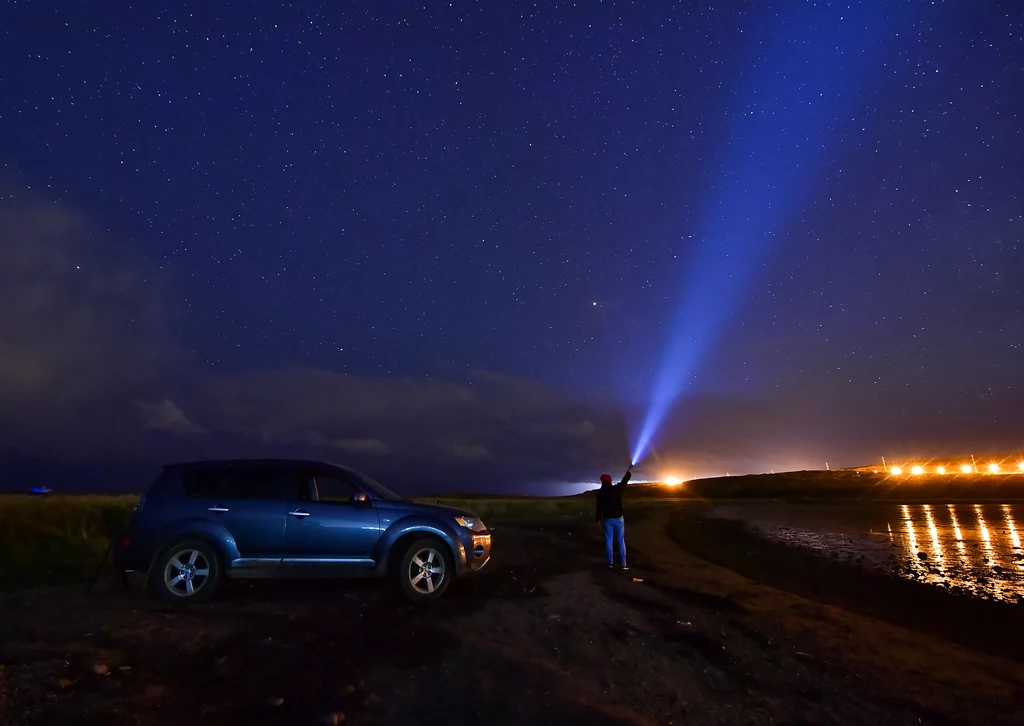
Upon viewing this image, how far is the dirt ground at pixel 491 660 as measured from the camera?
15.4 feet

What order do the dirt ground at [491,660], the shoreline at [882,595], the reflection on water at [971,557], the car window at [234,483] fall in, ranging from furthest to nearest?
the reflection on water at [971,557] < the car window at [234,483] < the shoreline at [882,595] < the dirt ground at [491,660]

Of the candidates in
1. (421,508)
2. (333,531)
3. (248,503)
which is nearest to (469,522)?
(421,508)

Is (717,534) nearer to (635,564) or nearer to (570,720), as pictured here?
(635,564)

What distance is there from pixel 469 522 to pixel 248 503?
3353mm

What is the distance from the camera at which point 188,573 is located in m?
8.33

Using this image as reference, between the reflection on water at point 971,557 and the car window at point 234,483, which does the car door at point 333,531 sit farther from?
the reflection on water at point 971,557

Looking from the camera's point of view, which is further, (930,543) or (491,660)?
(930,543)

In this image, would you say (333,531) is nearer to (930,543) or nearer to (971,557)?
(971,557)

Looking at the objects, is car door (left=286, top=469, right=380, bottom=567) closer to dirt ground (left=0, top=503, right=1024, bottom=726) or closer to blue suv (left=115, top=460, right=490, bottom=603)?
blue suv (left=115, top=460, right=490, bottom=603)

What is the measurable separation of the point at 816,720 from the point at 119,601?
28.8 feet

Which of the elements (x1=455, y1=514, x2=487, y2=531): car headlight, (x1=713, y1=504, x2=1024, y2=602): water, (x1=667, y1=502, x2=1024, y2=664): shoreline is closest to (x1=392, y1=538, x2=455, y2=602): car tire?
(x1=455, y1=514, x2=487, y2=531): car headlight

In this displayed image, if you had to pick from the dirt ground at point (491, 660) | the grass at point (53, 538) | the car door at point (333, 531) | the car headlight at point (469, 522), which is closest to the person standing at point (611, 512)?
the dirt ground at point (491, 660)

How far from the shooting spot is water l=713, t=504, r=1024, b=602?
11711 millimetres

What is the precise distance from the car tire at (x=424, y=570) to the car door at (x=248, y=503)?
5.80 ft
